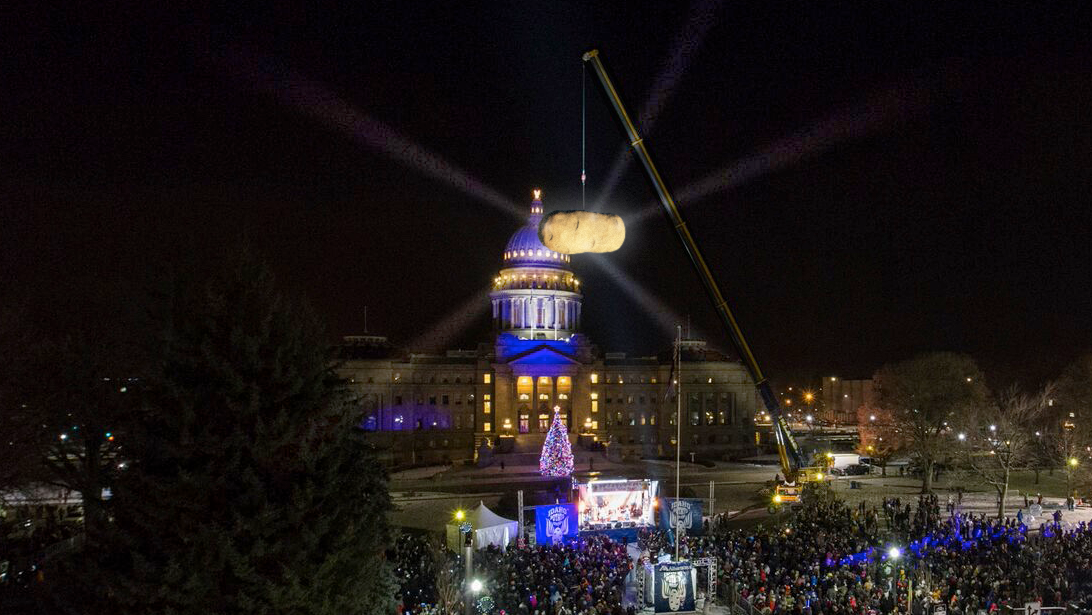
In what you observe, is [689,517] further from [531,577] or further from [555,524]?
[531,577]

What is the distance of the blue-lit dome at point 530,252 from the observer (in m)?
98.0

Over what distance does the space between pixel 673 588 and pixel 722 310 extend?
10.8 meters

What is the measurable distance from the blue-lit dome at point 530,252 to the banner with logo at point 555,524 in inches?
2747

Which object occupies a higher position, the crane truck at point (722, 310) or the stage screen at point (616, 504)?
the crane truck at point (722, 310)

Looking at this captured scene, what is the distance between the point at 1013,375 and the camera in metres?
85.7

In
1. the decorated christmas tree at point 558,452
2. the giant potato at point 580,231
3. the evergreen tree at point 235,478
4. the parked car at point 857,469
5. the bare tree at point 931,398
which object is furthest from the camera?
the parked car at point 857,469

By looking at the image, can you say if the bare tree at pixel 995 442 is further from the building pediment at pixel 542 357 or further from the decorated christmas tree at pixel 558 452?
the building pediment at pixel 542 357

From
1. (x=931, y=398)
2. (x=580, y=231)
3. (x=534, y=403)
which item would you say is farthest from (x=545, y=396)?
(x=580, y=231)

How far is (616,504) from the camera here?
30.1 metres

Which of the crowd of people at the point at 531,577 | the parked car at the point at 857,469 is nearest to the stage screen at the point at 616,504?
the crowd of people at the point at 531,577

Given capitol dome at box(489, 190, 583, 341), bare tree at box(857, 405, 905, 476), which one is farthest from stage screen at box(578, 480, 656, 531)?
capitol dome at box(489, 190, 583, 341)

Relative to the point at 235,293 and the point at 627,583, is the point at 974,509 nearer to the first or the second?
the point at 627,583

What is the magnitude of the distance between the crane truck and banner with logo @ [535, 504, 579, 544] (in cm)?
915

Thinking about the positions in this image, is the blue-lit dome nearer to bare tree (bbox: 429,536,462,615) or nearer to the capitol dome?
the capitol dome
